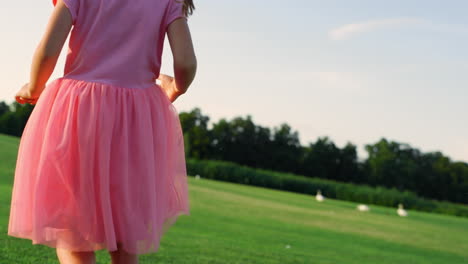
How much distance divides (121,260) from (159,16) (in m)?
0.84

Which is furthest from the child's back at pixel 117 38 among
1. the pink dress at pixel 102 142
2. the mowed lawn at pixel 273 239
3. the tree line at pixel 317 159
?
the tree line at pixel 317 159

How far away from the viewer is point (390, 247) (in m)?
7.92

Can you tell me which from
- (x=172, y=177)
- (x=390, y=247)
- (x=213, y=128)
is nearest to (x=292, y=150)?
(x=213, y=128)

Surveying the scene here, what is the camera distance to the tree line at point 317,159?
47.8m

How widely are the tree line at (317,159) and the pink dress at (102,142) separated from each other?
44.2m

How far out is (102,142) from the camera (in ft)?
6.53

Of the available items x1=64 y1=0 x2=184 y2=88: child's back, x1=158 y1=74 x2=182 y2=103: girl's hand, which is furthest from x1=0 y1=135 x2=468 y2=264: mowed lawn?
x1=64 y1=0 x2=184 y2=88: child's back

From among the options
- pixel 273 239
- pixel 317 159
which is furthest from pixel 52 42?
pixel 317 159

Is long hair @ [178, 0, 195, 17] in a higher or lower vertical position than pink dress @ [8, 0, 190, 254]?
higher

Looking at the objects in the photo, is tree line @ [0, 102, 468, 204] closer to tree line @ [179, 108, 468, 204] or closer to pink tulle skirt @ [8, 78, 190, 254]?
tree line @ [179, 108, 468, 204]

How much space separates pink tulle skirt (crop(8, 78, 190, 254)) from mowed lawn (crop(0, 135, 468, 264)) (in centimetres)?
177

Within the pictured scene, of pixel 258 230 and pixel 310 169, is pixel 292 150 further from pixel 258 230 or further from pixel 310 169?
pixel 258 230

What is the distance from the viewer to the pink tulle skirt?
77.6 inches

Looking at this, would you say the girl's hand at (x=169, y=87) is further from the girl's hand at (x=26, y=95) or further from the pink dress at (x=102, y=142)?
the girl's hand at (x=26, y=95)
